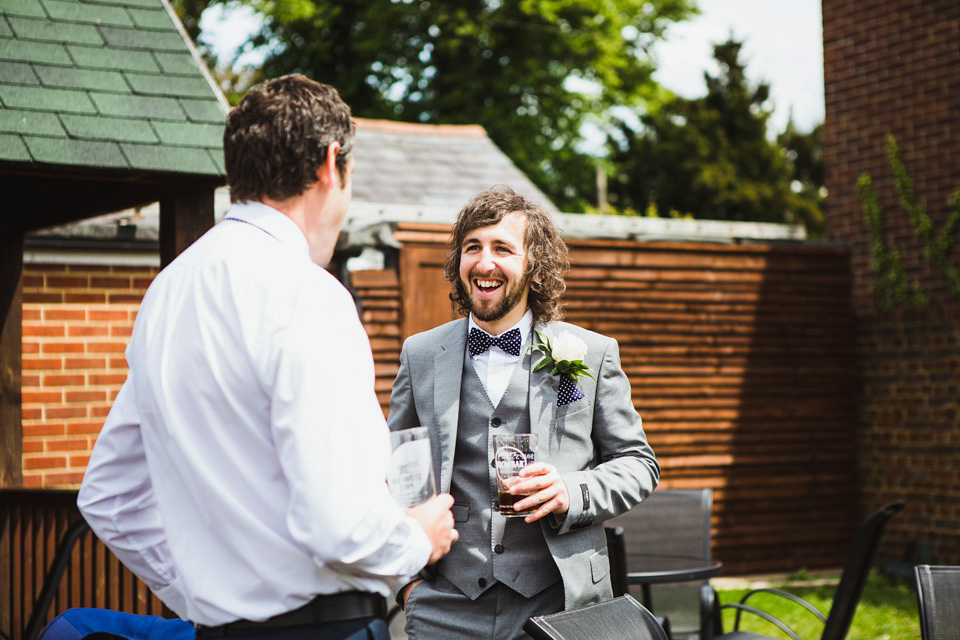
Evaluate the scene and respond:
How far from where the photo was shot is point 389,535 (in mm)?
1870

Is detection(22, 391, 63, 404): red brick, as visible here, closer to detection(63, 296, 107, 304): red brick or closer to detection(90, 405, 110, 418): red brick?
detection(90, 405, 110, 418): red brick

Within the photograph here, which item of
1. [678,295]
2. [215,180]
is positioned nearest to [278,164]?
[215,180]

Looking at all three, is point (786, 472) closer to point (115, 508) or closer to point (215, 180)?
point (215, 180)

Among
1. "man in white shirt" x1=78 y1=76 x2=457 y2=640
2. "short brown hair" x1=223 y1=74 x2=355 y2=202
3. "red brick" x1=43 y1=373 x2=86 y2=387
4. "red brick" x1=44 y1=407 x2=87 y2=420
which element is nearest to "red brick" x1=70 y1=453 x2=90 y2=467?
"red brick" x1=44 y1=407 x2=87 y2=420

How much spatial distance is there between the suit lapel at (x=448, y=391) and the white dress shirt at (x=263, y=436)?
95 centimetres

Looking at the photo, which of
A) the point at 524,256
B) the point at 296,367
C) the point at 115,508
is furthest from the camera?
the point at 524,256

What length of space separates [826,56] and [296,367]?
30.7 ft

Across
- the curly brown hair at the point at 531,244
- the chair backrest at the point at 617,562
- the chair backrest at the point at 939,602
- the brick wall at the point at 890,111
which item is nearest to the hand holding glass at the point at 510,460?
the curly brown hair at the point at 531,244

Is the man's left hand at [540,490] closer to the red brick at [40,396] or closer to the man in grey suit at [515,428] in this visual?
the man in grey suit at [515,428]

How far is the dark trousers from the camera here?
6.21ft

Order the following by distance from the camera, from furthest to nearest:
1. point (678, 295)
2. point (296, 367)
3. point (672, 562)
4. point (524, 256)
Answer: point (678, 295) → point (672, 562) → point (524, 256) → point (296, 367)

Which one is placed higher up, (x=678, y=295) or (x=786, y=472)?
(x=678, y=295)

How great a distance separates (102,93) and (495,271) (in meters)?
2.14

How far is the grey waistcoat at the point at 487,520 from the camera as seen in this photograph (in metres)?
2.84
